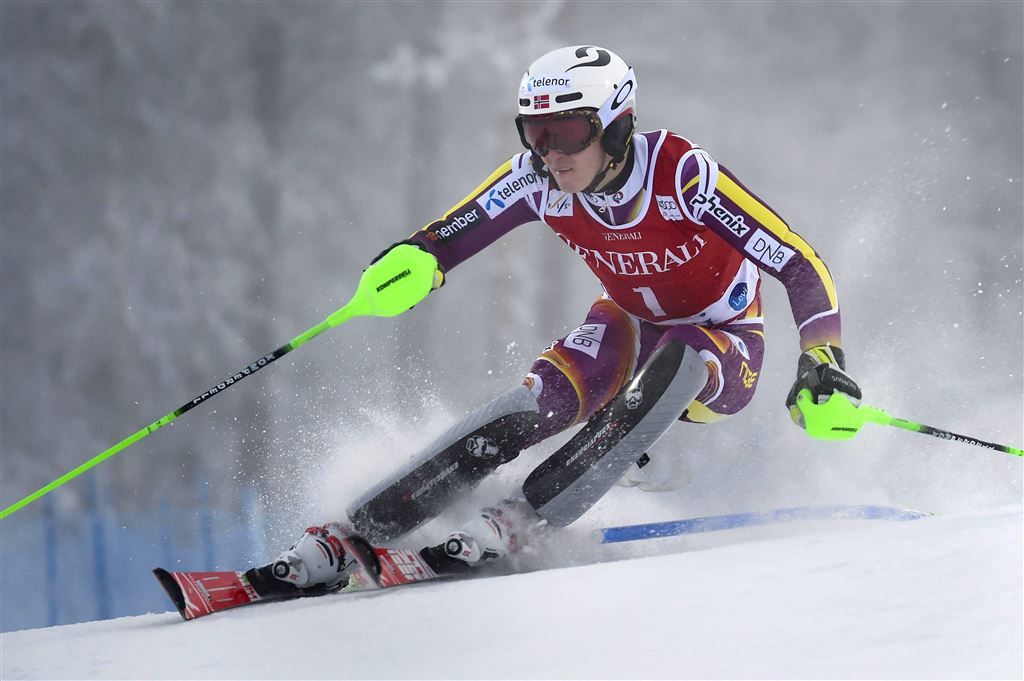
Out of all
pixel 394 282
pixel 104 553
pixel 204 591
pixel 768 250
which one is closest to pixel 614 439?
pixel 768 250

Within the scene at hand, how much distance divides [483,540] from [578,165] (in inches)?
40.7

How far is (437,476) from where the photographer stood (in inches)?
104

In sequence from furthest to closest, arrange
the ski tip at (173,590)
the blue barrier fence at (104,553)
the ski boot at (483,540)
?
the blue barrier fence at (104,553), the ski boot at (483,540), the ski tip at (173,590)

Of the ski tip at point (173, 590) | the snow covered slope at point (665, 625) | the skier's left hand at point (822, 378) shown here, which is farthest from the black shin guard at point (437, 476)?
the skier's left hand at point (822, 378)

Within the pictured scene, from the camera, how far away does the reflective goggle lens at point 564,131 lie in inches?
101

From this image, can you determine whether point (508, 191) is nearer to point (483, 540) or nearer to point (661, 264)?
point (661, 264)

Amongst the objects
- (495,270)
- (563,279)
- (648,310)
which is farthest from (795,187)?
(648,310)

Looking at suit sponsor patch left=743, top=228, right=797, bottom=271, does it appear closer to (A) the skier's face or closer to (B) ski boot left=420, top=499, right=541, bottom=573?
(A) the skier's face

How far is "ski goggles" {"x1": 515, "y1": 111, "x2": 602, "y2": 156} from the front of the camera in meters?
2.57

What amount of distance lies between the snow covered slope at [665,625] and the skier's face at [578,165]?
104cm

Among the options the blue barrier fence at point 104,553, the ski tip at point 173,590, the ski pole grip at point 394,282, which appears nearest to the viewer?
the ski tip at point 173,590

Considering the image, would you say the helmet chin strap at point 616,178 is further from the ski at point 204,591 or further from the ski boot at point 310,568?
the ski at point 204,591

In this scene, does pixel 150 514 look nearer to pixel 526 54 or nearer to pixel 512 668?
pixel 526 54

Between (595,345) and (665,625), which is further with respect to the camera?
(595,345)
